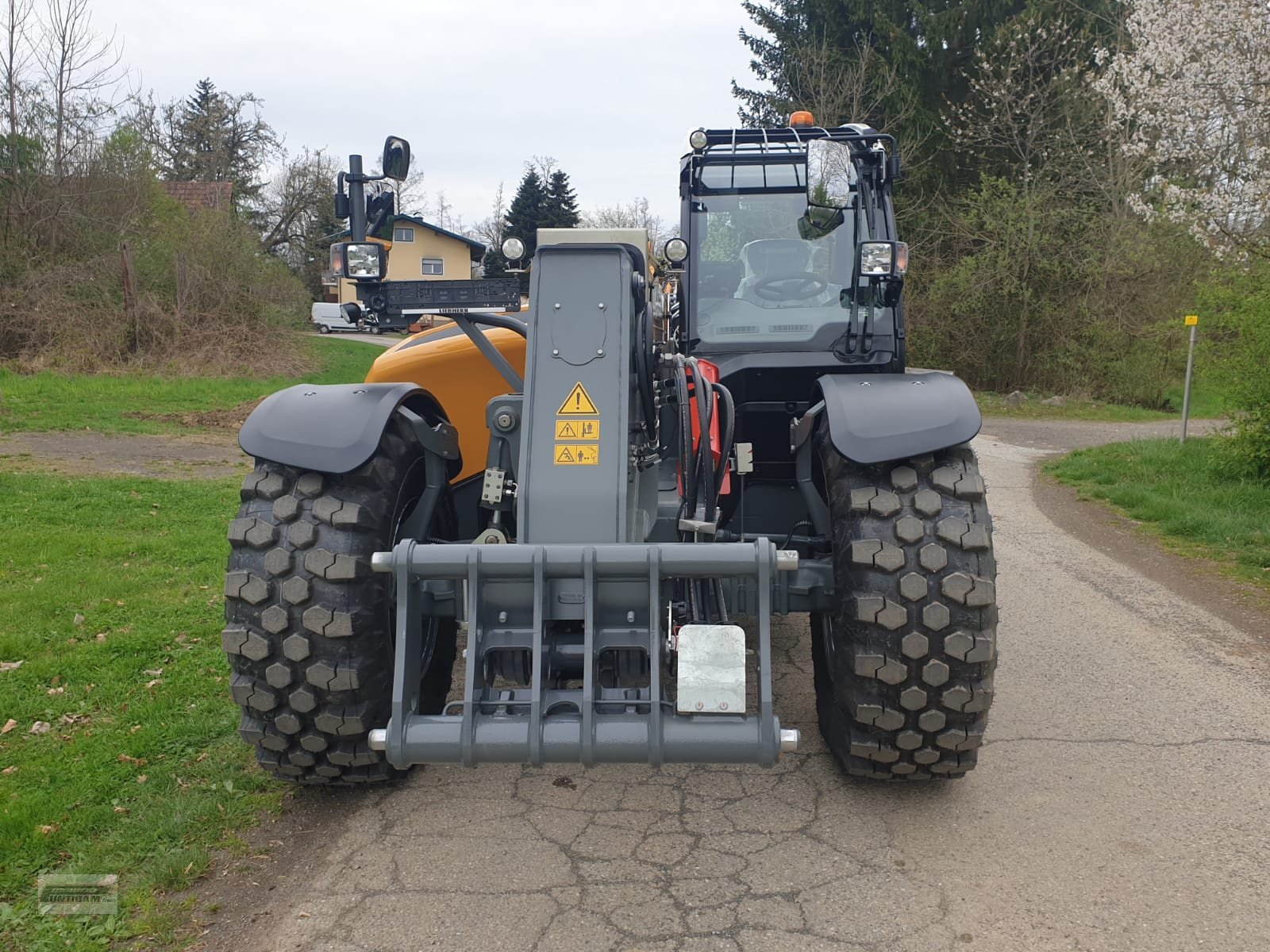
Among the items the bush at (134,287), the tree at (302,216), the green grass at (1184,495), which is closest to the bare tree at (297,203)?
the tree at (302,216)

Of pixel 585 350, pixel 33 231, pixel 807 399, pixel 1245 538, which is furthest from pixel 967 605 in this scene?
pixel 33 231

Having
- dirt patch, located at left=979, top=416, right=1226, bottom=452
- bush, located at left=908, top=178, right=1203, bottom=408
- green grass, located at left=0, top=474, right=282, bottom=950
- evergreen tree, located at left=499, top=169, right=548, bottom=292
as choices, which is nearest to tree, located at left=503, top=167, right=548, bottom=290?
evergreen tree, located at left=499, top=169, right=548, bottom=292

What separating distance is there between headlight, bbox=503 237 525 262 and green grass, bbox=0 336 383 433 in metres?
10.9

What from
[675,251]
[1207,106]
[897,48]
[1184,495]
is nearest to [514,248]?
[675,251]

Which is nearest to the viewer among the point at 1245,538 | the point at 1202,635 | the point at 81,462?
the point at 1202,635

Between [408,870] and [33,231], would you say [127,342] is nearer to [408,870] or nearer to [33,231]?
[33,231]

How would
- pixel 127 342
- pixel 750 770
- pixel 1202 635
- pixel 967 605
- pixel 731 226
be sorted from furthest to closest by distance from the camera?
pixel 127 342 → pixel 1202 635 → pixel 731 226 → pixel 750 770 → pixel 967 605

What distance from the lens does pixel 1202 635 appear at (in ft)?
18.4

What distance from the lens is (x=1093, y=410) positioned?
64.0 ft

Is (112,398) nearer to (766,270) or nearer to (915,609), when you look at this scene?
(766,270)

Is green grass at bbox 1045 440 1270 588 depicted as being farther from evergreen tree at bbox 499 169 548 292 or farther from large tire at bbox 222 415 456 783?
evergreen tree at bbox 499 169 548 292

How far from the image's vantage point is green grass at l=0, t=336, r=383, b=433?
1273 centimetres

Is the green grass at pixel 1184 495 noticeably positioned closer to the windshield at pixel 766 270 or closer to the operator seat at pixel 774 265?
the windshield at pixel 766 270

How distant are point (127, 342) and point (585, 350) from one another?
17570mm
